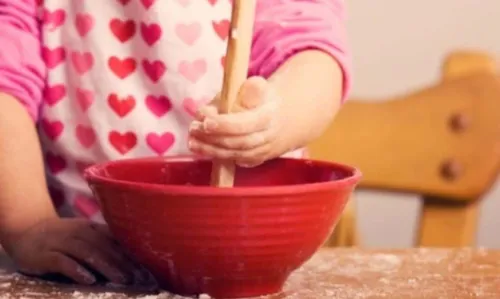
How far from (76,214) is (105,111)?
9 cm

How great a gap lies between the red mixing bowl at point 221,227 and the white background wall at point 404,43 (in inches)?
33.5

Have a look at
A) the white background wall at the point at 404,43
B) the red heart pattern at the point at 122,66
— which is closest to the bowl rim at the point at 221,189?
the red heart pattern at the point at 122,66

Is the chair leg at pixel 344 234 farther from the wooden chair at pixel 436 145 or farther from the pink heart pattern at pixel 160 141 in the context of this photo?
the pink heart pattern at pixel 160 141

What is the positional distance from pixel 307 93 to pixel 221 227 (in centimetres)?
16

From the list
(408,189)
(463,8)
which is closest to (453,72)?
(408,189)

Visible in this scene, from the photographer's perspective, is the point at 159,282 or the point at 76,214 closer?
the point at 159,282

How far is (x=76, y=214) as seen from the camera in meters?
0.73

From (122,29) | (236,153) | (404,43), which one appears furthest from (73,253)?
(404,43)

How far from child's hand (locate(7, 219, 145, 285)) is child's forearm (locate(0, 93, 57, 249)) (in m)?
0.02

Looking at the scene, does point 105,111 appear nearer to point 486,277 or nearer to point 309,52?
point 309,52

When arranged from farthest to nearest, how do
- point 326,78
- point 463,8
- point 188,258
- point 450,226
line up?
1. point 463,8
2. point 450,226
3. point 326,78
4. point 188,258

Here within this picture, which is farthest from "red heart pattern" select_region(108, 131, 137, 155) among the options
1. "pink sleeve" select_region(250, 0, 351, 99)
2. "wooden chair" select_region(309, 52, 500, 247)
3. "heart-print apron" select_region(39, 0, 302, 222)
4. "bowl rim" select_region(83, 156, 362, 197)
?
"wooden chair" select_region(309, 52, 500, 247)

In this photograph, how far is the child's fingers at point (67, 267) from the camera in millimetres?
534

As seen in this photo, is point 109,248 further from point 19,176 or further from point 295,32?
point 295,32
